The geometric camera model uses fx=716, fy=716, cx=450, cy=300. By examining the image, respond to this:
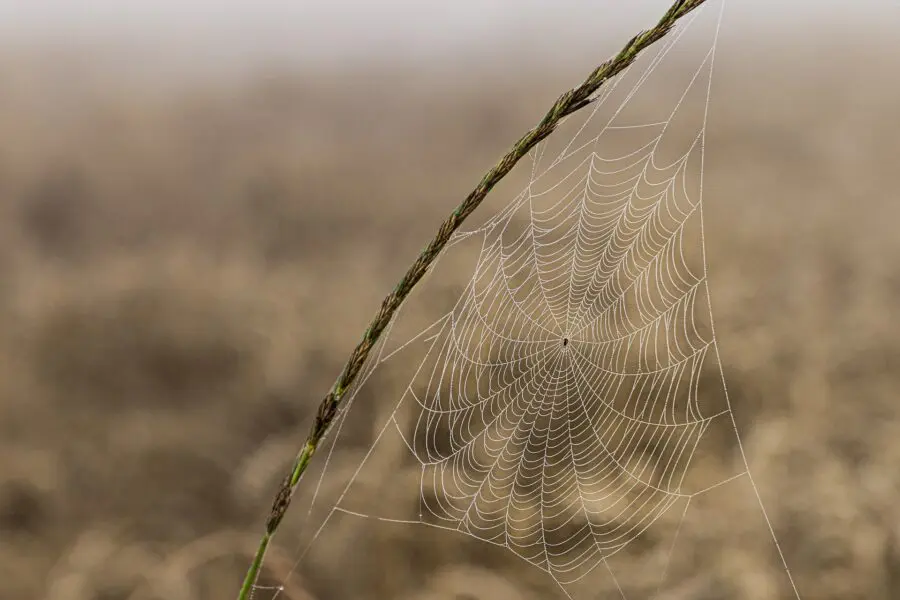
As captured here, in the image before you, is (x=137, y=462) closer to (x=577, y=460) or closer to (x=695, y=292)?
(x=577, y=460)

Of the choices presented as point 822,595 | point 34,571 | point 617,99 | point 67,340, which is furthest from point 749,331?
point 67,340

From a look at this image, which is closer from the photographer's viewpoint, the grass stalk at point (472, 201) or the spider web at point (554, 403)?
the grass stalk at point (472, 201)

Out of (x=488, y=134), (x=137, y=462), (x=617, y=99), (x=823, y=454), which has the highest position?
(x=488, y=134)

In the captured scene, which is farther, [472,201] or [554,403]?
[554,403]

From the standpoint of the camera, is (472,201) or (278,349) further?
(278,349)

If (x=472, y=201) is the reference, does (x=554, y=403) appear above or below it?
above

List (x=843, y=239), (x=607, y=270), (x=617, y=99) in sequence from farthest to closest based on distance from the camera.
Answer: (x=617, y=99) → (x=843, y=239) → (x=607, y=270)

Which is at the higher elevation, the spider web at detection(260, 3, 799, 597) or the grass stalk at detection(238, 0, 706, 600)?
the spider web at detection(260, 3, 799, 597)

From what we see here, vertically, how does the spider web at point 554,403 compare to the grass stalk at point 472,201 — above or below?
above
